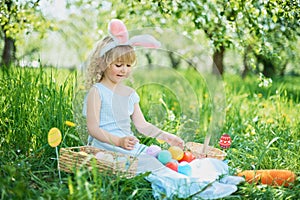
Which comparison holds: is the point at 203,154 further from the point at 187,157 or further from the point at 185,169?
the point at 185,169

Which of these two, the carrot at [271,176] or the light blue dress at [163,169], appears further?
the carrot at [271,176]

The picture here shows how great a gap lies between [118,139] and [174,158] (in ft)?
1.15

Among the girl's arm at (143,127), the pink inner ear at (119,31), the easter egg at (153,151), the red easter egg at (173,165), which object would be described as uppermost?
the pink inner ear at (119,31)

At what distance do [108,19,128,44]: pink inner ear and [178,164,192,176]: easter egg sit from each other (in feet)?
2.36

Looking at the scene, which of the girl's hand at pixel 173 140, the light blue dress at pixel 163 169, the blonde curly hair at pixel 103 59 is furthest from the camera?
the girl's hand at pixel 173 140

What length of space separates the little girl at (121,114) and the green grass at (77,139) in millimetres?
100

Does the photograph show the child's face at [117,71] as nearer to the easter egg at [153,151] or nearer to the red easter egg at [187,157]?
the easter egg at [153,151]

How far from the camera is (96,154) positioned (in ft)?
7.63

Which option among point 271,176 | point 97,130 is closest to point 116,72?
point 97,130

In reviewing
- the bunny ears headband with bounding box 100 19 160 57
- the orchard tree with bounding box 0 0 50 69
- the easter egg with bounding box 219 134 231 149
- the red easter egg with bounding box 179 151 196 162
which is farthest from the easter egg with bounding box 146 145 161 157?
the orchard tree with bounding box 0 0 50 69

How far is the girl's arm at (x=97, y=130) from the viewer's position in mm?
2365

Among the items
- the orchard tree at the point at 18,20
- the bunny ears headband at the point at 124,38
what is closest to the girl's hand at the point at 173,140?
the bunny ears headband at the point at 124,38

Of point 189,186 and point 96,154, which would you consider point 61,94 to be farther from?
point 189,186

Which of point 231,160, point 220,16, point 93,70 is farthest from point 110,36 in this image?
point 220,16
